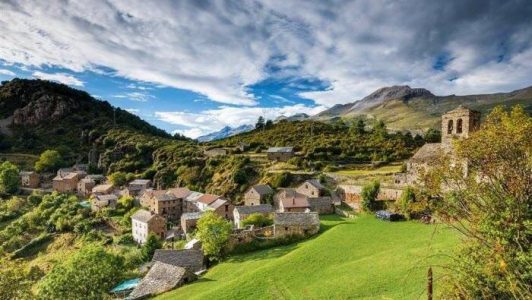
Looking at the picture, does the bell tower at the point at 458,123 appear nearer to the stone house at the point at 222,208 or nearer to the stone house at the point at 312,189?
the stone house at the point at 312,189

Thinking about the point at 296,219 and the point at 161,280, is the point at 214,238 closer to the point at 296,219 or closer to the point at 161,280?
the point at 161,280

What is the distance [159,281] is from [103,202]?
4504 centimetres

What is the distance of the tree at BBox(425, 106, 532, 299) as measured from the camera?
12.5 metres

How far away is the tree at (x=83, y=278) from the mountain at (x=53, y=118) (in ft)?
325

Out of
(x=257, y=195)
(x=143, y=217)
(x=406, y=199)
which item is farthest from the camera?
(x=257, y=195)

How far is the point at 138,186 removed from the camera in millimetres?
84750

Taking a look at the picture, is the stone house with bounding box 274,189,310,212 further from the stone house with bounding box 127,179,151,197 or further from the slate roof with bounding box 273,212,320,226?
the stone house with bounding box 127,179,151,197

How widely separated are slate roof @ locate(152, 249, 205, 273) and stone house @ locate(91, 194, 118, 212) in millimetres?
39115

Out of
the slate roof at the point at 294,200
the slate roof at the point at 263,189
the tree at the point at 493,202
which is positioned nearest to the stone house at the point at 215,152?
the slate roof at the point at 263,189

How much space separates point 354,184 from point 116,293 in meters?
37.9

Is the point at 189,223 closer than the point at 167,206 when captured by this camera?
Yes

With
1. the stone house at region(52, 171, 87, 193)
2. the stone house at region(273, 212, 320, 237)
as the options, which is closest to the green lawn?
the stone house at region(273, 212, 320, 237)

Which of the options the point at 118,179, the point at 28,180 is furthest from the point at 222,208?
the point at 28,180

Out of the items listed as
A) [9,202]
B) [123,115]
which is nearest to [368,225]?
[9,202]
